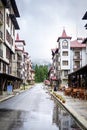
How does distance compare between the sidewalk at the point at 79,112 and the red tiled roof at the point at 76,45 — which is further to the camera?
the red tiled roof at the point at 76,45

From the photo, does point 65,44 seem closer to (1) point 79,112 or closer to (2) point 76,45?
(2) point 76,45

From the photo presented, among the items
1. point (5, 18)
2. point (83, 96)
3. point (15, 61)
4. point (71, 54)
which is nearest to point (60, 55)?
point (71, 54)

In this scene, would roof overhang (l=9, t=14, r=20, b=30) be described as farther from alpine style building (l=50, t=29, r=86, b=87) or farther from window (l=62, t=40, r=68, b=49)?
alpine style building (l=50, t=29, r=86, b=87)

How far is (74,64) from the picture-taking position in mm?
101938

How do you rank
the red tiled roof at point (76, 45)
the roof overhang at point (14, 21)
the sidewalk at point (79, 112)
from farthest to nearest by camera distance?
the red tiled roof at point (76, 45), the roof overhang at point (14, 21), the sidewalk at point (79, 112)

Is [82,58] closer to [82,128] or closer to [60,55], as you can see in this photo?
[60,55]

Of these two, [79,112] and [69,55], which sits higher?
[69,55]

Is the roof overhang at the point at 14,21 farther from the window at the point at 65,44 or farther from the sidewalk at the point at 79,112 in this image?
the sidewalk at the point at 79,112

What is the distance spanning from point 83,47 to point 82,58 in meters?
3.28

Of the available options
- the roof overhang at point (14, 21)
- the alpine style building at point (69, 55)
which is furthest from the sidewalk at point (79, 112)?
the alpine style building at point (69, 55)

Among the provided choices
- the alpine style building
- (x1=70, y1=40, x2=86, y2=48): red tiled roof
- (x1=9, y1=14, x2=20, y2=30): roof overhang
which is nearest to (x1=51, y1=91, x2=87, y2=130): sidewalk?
(x1=9, y1=14, x2=20, y2=30): roof overhang

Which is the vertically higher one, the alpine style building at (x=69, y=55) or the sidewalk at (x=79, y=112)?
the alpine style building at (x=69, y=55)

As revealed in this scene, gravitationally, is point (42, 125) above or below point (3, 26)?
below

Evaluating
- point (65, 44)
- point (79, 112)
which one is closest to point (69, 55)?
point (65, 44)
